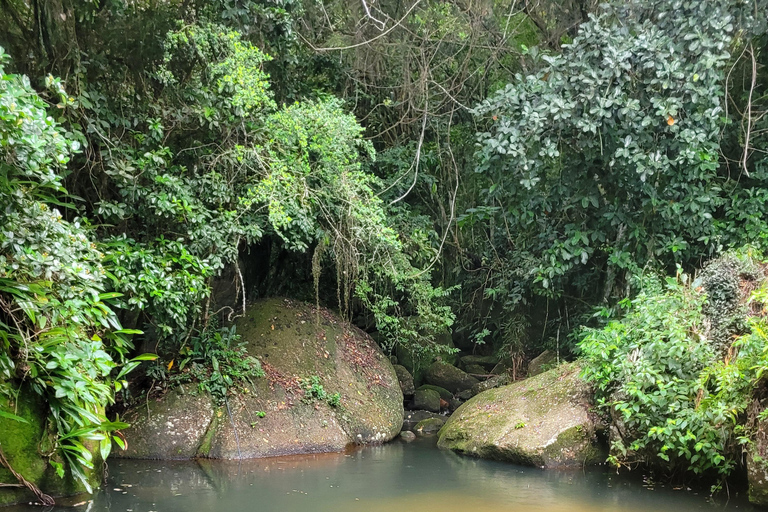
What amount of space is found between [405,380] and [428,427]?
1244 mm

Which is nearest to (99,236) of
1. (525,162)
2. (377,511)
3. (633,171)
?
(377,511)

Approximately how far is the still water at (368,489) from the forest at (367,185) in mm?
386

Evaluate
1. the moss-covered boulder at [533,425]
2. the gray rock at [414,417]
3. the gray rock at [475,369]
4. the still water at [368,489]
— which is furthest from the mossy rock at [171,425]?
the gray rock at [475,369]

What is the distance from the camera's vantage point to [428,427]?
8250mm

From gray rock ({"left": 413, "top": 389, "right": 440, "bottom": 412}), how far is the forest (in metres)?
0.63

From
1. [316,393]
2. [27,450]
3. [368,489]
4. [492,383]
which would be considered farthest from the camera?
[492,383]

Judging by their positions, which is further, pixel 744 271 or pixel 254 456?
pixel 254 456

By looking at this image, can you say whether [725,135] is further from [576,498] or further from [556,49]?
[576,498]

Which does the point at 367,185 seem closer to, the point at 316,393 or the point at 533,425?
the point at 316,393

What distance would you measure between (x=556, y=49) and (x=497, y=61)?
33.2 inches

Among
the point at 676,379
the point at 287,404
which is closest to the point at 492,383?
the point at 287,404

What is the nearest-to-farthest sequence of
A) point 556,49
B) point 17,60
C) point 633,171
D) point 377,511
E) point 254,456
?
point 377,511, point 17,60, point 254,456, point 633,171, point 556,49

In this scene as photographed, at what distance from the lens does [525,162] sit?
7.03 metres

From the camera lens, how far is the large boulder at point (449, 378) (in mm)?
9750
